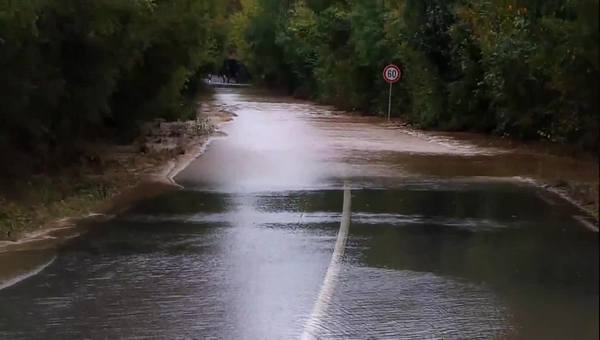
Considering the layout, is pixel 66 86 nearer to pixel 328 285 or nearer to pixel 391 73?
pixel 328 285

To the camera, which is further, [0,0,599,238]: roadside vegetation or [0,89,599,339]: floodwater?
[0,0,599,238]: roadside vegetation

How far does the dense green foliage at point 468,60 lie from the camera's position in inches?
287

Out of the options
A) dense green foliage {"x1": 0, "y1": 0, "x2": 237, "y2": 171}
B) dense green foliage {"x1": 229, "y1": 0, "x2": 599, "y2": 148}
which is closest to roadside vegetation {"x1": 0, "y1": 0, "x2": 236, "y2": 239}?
dense green foliage {"x1": 0, "y1": 0, "x2": 237, "y2": 171}

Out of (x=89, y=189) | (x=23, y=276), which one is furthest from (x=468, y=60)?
(x=23, y=276)

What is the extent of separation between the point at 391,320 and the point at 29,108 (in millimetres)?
9440

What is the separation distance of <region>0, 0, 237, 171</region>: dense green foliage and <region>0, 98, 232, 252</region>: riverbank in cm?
70

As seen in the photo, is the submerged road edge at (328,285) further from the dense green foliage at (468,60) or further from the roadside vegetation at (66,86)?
the roadside vegetation at (66,86)

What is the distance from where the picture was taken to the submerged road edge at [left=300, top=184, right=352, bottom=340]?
749 cm

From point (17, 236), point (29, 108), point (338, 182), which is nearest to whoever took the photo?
point (17, 236)

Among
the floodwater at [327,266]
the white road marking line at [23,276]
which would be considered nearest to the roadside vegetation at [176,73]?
the floodwater at [327,266]

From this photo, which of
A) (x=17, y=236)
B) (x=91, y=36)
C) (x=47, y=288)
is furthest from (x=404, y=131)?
(x=47, y=288)

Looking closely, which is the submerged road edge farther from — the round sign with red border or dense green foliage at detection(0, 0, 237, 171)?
the round sign with red border

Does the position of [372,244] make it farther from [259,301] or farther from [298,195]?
[298,195]

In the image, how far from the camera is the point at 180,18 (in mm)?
20938
